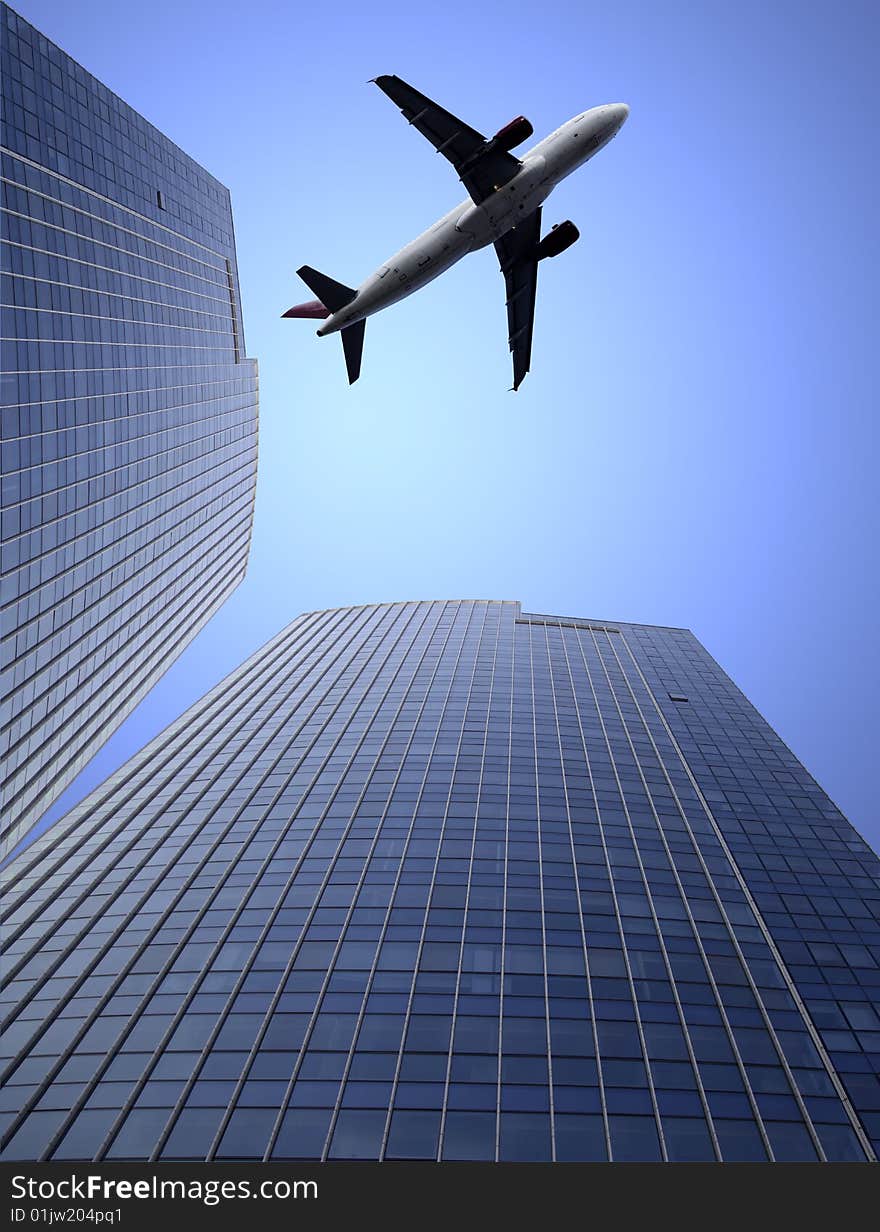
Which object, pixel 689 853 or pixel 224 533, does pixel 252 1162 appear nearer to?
pixel 689 853

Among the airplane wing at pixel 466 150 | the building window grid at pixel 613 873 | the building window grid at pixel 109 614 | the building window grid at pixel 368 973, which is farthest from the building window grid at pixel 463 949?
the airplane wing at pixel 466 150

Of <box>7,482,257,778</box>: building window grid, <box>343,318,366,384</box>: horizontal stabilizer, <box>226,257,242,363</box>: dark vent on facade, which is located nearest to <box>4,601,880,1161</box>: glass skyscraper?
<box>7,482,257,778</box>: building window grid

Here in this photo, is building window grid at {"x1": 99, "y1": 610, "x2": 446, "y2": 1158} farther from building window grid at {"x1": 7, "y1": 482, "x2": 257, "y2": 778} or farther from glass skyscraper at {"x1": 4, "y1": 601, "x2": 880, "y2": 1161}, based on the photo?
building window grid at {"x1": 7, "y1": 482, "x2": 257, "y2": 778}

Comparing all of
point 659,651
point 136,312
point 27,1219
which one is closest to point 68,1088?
point 27,1219

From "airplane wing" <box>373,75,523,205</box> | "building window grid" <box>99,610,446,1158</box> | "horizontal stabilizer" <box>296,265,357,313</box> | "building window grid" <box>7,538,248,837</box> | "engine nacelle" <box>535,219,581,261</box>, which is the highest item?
"airplane wing" <box>373,75,523,205</box>

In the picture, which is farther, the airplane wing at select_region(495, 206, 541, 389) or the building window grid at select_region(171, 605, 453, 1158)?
the airplane wing at select_region(495, 206, 541, 389)
